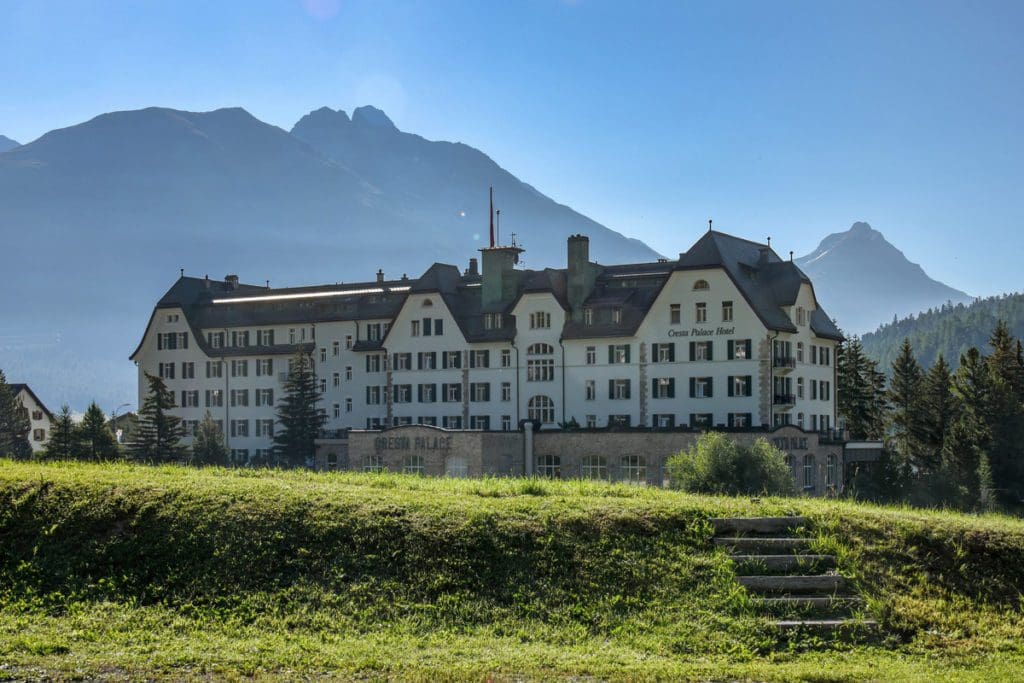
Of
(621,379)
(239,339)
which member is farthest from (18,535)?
(239,339)

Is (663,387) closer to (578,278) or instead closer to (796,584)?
(578,278)

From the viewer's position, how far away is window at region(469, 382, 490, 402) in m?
92.1

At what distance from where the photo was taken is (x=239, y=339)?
107 metres

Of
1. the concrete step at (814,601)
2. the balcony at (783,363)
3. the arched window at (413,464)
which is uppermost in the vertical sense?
the balcony at (783,363)

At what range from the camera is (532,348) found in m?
89.4

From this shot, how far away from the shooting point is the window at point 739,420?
80250mm

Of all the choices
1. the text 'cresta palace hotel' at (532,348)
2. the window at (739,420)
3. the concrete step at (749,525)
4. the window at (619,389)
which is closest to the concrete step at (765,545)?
the concrete step at (749,525)

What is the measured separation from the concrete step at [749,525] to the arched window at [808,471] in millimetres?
49122

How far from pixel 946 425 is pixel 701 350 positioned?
23879mm

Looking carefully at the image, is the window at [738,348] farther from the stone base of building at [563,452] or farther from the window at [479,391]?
the window at [479,391]

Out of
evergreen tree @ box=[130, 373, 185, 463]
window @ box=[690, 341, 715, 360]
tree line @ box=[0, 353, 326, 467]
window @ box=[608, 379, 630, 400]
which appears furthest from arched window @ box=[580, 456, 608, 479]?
evergreen tree @ box=[130, 373, 185, 463]

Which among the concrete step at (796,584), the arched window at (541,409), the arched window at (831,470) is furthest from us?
the arched window at (541,409)

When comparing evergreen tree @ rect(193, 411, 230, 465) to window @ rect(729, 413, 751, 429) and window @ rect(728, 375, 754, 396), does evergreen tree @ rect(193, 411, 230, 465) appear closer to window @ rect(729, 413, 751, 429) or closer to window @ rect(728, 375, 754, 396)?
window @ rect(729, 413, 751, 429)

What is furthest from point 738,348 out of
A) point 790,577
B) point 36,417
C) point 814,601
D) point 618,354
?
point 36,417
